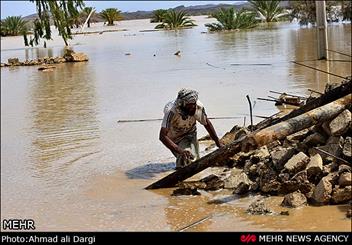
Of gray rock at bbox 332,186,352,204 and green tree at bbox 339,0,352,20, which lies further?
green tree at bbox 339,0,352,20

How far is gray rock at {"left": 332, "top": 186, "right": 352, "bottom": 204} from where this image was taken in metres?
4.52

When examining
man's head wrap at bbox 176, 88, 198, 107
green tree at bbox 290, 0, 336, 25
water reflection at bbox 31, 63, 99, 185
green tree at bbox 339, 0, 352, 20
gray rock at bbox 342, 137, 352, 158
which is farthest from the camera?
green tree at bbox 290, 0, 336, 25

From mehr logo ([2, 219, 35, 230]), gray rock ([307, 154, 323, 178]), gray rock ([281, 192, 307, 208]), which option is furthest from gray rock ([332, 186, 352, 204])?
mehr logo ([2, 219, 35, 230])

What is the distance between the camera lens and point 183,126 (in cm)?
613

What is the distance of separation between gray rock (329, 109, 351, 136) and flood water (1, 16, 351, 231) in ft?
2.71

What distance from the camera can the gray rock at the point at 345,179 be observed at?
15.0 ft

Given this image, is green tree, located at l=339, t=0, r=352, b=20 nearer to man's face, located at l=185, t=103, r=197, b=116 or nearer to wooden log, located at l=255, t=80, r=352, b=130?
wooden log, located at l=255, t=80, r=352, b=130

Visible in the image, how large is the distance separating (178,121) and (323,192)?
192cm

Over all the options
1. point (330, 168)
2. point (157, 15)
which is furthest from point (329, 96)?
point (157, 15)

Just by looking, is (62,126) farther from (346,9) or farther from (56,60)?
(346,9)

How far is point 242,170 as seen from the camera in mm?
5859

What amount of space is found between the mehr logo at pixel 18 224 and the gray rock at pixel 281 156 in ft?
7.26

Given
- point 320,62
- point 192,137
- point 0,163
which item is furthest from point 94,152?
point 320,62

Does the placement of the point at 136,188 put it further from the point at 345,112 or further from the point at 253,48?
the point at 253,48
